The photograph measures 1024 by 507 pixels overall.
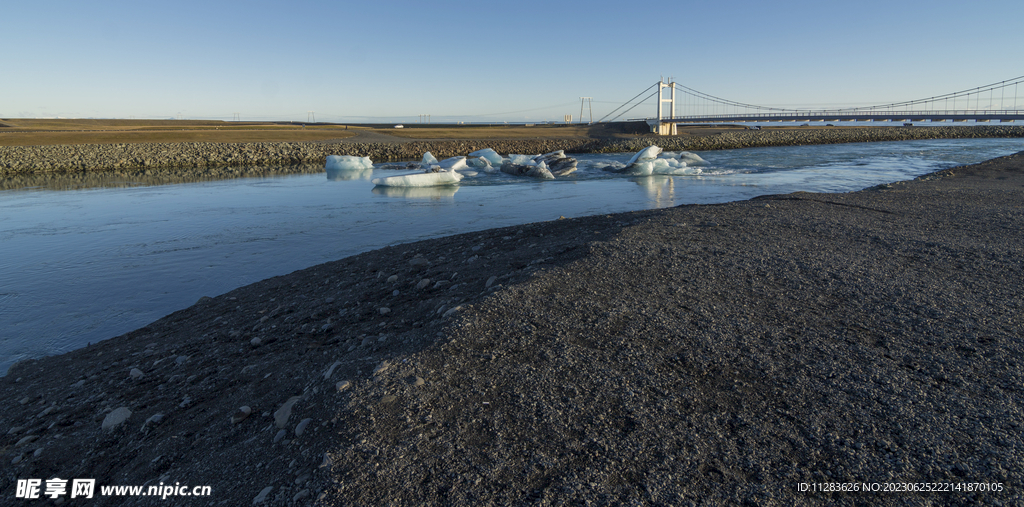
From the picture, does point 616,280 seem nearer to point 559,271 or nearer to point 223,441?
point 559,271

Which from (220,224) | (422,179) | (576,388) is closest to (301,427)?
(576,388)

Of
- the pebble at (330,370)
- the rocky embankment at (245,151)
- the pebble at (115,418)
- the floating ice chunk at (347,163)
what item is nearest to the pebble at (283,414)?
the pebble at (330,370)

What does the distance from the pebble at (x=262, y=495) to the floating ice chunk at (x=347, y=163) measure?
72.4 feet

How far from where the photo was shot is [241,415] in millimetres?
2725

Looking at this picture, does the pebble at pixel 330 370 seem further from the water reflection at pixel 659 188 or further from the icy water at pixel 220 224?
the water reflection at pixel 659 188

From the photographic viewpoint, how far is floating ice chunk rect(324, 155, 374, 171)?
22781 mm

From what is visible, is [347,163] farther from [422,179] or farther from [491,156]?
[422,179]

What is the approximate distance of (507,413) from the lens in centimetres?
241

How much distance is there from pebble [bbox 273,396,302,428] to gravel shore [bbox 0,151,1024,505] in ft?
0.09

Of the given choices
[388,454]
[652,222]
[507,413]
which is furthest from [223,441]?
[652,222]

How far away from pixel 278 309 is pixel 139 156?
2909 centimetres

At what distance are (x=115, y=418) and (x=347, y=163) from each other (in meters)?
21.5

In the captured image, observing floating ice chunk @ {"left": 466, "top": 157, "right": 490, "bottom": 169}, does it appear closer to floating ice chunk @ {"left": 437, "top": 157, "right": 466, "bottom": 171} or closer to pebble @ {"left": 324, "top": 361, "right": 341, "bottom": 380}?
floating ice chunk @ {"left": 437, "top": 157, "right": 466, "bottom": 171}

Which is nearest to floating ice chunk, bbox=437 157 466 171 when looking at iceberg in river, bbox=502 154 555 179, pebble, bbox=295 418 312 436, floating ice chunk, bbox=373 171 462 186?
iceberg in river, bbox=502 154 555 179
